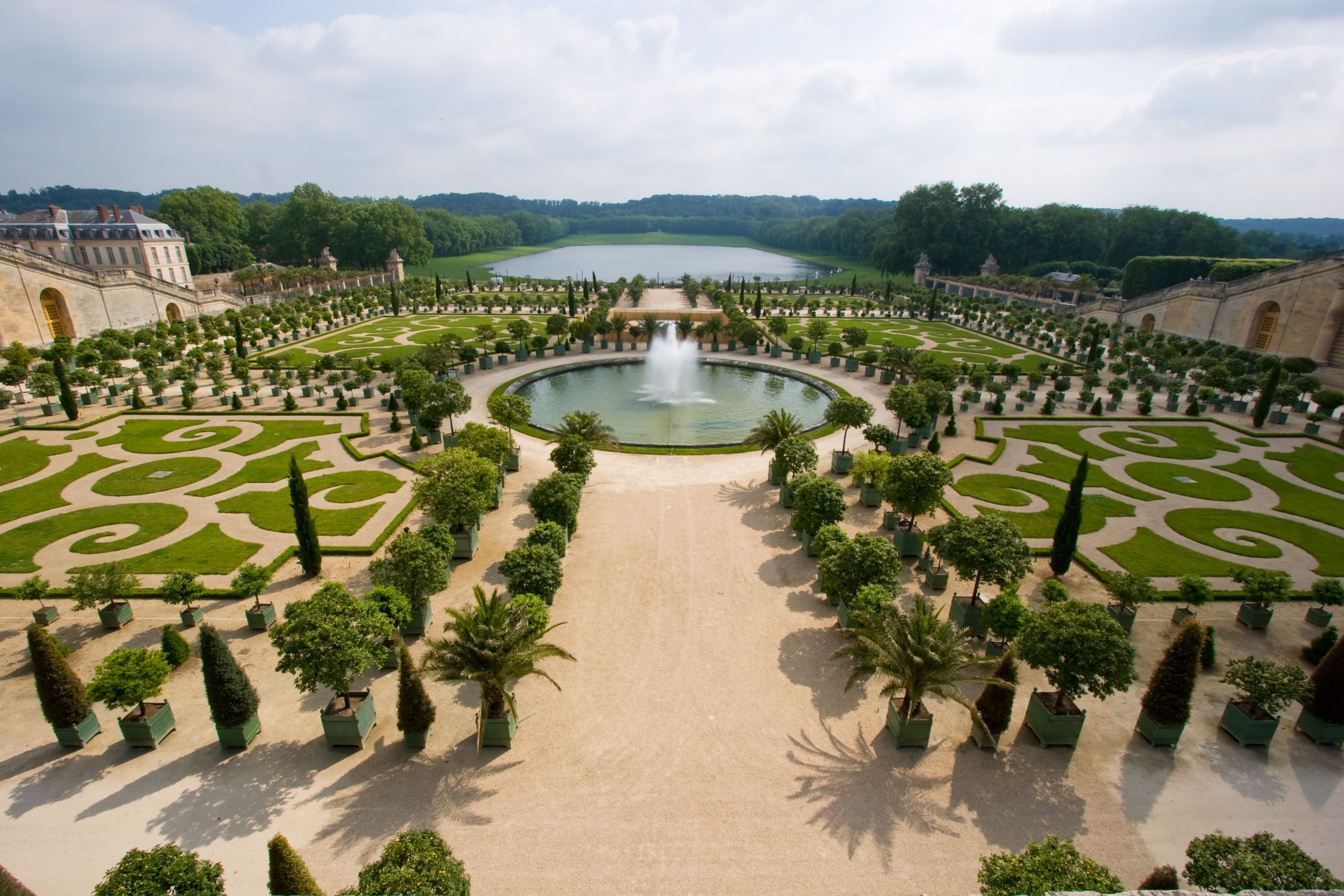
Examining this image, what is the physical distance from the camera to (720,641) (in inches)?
723

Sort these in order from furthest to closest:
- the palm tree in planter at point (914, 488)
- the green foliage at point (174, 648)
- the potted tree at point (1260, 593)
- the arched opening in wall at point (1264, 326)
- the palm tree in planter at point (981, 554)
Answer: the arched opening in wall at point (1264, 326)
the palm tree in planter at point (914, 488)
the potted tree at point (1260, 593)
the palm tree in planter at point (981, 554)
the green foliage at point (174, 648)

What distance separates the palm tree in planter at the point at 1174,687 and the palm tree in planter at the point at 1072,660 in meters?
0.78

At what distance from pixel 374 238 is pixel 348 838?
366 ft

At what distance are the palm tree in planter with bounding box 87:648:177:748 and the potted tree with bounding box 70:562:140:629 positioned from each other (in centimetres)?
470

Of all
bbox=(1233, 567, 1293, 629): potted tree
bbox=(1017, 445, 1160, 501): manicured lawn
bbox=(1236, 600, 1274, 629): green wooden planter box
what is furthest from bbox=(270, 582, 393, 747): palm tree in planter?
bbox=(1017, 445, 1160, 501): manicured lawn

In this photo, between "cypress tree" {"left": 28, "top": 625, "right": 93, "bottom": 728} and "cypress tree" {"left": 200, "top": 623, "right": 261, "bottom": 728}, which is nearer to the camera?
"cypress tree" {"left": 200, "top": 623, "right": 261, "bottom": 728}

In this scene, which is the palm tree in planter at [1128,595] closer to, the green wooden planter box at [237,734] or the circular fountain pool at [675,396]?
the circular fountain pool at [675,396]

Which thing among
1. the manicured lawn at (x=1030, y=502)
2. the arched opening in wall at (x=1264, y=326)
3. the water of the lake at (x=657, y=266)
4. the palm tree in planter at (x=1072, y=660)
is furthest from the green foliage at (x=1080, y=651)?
the water of the lake at (x=657, y=266)

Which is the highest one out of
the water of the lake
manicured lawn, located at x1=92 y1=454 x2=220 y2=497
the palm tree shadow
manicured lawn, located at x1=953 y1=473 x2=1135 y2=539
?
the water of the lake

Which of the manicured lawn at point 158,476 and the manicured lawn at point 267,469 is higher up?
the manicured lawn at point 267,469

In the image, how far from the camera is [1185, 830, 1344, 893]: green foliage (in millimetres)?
9688

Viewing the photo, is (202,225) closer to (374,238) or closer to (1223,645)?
(374,238)

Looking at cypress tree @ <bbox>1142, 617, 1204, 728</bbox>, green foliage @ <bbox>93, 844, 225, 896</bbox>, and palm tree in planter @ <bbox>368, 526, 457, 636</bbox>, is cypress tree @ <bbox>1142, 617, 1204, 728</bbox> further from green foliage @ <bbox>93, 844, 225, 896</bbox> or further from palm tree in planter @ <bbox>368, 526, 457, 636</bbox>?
green foliage @ <bbox>93, 844, 225, 896</bbox>

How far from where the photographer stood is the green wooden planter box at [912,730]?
14.6 metres
